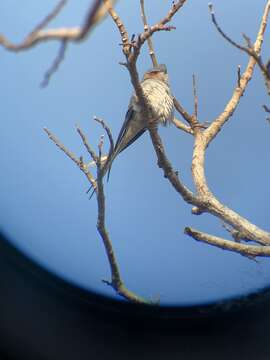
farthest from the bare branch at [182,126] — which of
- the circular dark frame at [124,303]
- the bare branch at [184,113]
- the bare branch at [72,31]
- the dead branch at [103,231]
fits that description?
the bare branch at [72,31]

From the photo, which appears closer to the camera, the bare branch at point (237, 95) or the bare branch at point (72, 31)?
the bare branch at point (72, 31)

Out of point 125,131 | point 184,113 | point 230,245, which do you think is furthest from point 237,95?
point 230,245

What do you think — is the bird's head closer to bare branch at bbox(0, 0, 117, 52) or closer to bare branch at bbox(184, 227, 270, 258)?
bare branch at bbox(184, 227, 270, 258)

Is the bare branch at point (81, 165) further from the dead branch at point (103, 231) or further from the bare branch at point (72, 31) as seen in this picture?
the bare branch at point (72, 31)

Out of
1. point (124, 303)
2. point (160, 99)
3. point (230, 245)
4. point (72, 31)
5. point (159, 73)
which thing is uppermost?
point (159, 73)

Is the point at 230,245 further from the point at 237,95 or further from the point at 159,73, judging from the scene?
the point at 159,73

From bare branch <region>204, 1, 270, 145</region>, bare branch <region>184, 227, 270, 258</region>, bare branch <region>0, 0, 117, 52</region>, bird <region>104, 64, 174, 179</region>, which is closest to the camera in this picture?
bare branch <region>0, 0, 117, 52</region>

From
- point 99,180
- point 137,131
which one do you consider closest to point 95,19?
point 99,180

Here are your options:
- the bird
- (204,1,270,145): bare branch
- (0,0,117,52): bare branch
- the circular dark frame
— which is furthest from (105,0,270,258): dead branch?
(0,0,117,52): bare branch
